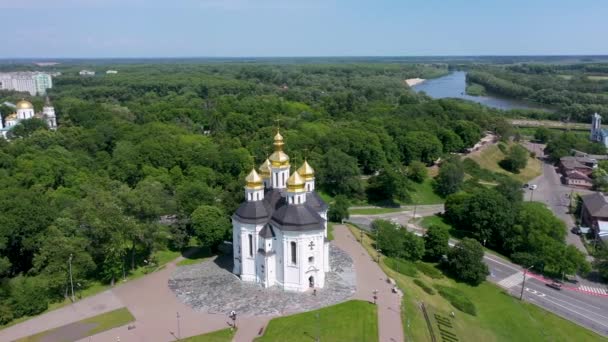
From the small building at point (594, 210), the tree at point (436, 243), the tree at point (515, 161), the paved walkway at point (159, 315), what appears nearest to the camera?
the paved walkway at point (159, 315)

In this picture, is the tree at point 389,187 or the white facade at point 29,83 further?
the white facade at point 29,83

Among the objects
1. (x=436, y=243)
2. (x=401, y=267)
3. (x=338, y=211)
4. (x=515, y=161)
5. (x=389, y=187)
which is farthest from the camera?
(x=515, y=161)

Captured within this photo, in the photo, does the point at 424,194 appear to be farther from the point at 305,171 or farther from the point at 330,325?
the point at 330,325

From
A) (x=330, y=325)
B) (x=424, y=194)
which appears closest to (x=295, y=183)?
(x=330, y=325)

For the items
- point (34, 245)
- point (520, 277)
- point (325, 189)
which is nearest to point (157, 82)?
point (325, 189)

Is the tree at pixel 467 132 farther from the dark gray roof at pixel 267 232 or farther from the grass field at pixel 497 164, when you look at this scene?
the dark gray roof at pixel 267 232

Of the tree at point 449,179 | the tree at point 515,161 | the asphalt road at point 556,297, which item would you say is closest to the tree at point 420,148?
the tree at point 449,179

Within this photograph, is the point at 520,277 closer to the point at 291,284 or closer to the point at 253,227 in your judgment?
the point at 291,284
